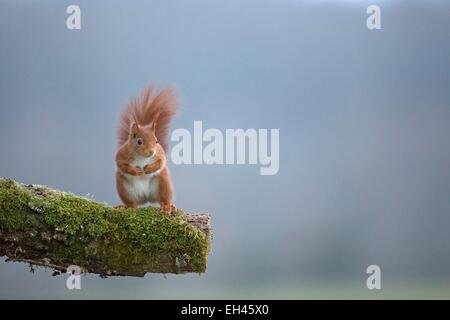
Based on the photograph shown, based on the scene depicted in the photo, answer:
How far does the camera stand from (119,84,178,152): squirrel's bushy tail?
3.18 m

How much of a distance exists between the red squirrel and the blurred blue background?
0.16 m

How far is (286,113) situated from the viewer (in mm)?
3424

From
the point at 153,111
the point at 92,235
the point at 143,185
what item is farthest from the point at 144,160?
the point at 92,235

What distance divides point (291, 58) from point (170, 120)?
77cm

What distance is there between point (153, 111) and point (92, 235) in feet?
2.51

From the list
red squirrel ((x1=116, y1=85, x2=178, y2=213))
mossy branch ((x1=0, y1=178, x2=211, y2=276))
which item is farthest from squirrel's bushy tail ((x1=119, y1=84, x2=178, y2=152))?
mossy branch ((x1=0, y1=178, x2=211, y2=276))

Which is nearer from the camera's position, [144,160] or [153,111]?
[144,160]

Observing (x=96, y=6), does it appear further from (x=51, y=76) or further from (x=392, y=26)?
(x=392, y=26)

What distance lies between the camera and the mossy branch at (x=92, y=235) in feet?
8.97

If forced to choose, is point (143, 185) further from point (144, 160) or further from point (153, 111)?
point (153, 111)

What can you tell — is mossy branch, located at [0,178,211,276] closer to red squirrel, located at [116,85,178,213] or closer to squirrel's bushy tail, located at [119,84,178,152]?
red squirrel, located at [116,85,178,213]
